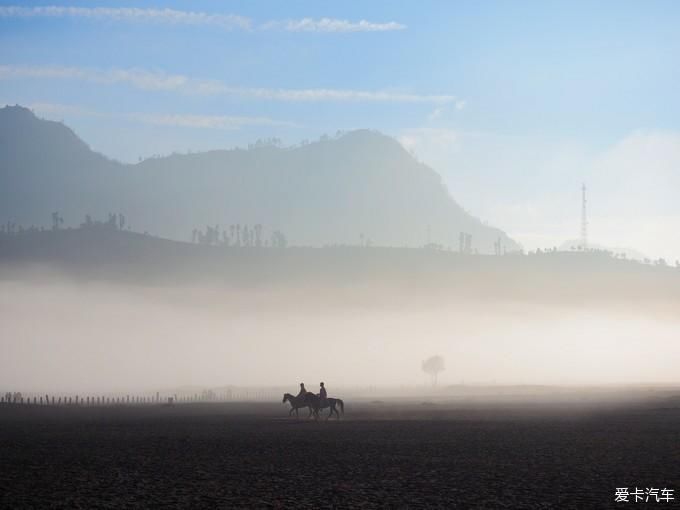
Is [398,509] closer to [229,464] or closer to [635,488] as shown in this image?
[635,488]

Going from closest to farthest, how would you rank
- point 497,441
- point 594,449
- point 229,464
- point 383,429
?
point 229,464
point 594,449
point 497,441
point 383,429

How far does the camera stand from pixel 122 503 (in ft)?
83.4

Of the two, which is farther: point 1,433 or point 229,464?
point 1,433

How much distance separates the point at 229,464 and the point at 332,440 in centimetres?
1315

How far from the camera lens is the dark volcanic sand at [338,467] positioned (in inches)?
1031

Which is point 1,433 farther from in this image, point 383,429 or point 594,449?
point 594,449

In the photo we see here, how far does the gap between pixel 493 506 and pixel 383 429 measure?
34.0 meters

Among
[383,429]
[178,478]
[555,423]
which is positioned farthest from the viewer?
[555,423]

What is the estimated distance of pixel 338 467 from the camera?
113 ft

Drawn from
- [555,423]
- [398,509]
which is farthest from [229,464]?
[555,423]

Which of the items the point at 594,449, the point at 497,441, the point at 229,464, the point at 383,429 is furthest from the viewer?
the point at 383,429

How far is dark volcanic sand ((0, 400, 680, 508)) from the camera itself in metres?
26.2

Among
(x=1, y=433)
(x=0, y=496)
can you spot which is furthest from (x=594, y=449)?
(x=1, y=433)

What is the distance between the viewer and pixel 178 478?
3100 centimetres
